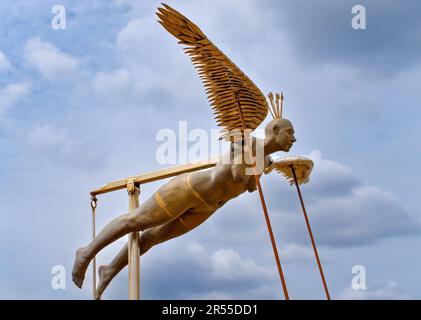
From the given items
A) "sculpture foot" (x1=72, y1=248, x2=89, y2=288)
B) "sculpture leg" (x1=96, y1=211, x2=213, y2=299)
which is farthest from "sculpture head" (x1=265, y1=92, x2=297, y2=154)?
"sculpture foot" (x1=72, y1=248, x2=89, y2=288)

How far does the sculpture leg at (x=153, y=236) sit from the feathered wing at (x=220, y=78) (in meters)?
1.21

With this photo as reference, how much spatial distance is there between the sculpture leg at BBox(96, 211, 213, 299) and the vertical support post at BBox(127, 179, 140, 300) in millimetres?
135

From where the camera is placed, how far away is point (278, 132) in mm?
6207

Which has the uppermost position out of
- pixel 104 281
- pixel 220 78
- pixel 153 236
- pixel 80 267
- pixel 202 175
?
pixel 220 78

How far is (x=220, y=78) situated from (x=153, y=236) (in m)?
2.04

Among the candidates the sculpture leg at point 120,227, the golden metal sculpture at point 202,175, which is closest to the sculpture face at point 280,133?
the golden metal sculpture at point 202,175

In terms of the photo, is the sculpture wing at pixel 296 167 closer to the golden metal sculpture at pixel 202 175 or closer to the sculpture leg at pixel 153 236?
the golden metal sculpture at pixel 202 175

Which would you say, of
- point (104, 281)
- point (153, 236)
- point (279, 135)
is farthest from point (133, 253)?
point (279, 135)

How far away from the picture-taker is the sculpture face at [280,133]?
6199mm

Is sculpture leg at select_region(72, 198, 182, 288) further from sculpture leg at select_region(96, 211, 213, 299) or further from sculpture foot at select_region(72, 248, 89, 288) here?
sculpture leg at select_region(96, 211, 213, 299)

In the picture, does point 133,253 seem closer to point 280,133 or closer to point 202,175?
point 202,175
